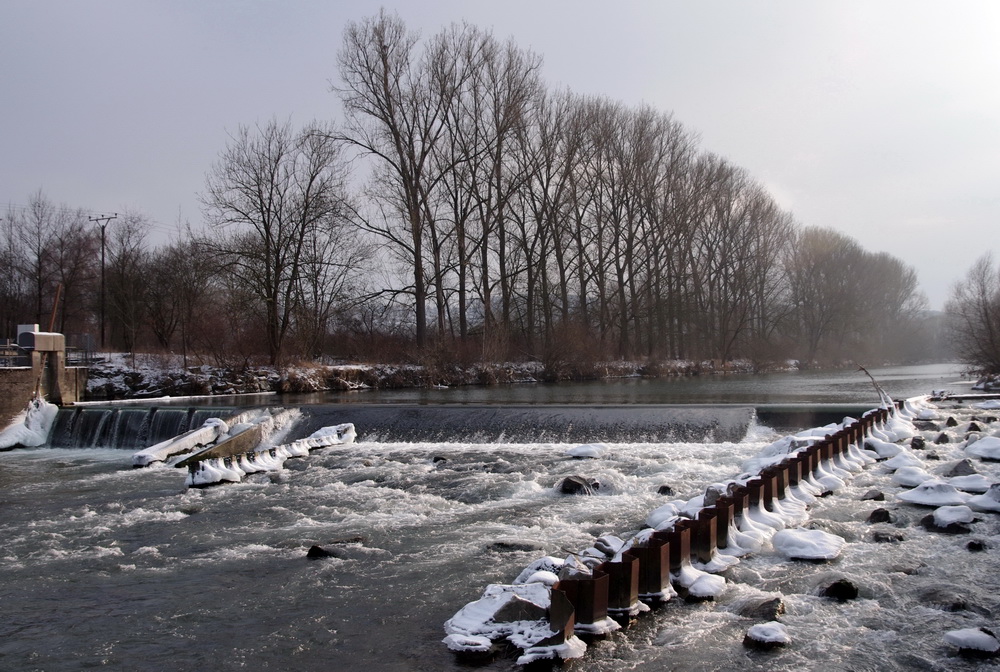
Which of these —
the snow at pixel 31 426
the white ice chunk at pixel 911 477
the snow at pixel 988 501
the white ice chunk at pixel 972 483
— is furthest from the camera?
the snow at pixel 31 426

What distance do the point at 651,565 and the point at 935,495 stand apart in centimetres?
457

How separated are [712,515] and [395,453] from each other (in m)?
7.90

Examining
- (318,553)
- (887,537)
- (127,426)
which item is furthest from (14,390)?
(887,537)

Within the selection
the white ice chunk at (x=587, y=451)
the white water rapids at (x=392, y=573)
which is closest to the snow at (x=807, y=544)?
the white water rapids at (x=392, y=573)

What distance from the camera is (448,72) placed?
107ft

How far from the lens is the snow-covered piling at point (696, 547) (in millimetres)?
5066

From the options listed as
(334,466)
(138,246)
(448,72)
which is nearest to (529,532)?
Answer: (334,466)

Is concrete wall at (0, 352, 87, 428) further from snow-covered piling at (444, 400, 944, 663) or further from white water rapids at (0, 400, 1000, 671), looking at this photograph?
snow-covered piling at (444, 400, 944, 663)

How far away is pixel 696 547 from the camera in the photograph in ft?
20.9

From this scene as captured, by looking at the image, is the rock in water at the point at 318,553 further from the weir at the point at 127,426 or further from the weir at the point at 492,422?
the weir at the point at 127,426

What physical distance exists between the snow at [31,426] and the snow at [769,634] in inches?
700

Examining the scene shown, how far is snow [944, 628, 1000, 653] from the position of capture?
181 inches

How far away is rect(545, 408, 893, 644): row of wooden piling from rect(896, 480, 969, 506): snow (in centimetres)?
135

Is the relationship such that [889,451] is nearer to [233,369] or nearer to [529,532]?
[529,532]
